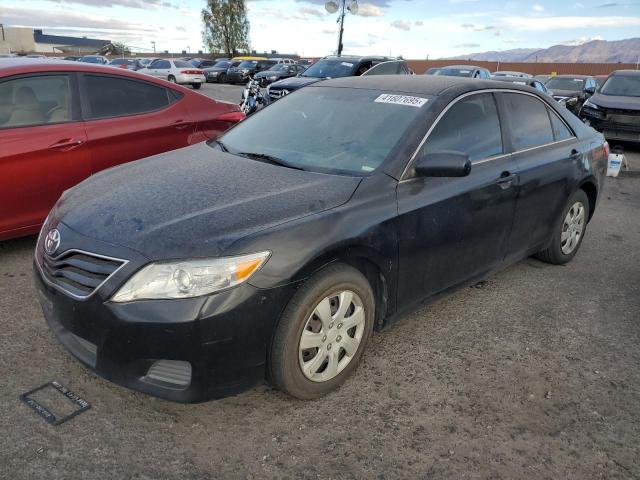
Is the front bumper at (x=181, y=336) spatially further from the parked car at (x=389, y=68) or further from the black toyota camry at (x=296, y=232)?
the parked car at (x=389, y=68)

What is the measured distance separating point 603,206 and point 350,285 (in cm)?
553

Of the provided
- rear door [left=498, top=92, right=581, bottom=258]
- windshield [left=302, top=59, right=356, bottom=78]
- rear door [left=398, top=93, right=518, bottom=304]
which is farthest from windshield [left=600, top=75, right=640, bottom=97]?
rear door [left=398, top=93, right=518, bottom=304]

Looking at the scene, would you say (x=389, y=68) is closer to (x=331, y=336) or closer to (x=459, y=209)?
(x=459, y=209)

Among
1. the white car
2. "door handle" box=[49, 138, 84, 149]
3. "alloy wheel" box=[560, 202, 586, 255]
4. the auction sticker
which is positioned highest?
the auction sticker

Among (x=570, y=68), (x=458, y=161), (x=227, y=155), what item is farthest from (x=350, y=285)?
(x=570, y=68)

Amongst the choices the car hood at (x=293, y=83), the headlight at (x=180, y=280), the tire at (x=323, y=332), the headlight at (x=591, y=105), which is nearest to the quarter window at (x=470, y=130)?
the tire at (x=323, y=332)

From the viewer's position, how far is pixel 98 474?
2.21 metres

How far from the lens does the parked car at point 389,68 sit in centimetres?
1297

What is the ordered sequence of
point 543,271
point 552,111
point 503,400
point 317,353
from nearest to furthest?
point 317,353 < point 503,400 < point 552,111 < point 543,271

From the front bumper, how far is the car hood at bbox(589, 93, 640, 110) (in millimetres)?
10467

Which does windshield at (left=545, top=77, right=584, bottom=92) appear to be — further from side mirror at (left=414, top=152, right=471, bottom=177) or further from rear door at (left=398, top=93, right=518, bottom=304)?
side mirror at (left=414, top=152, right=471, bottom=177)

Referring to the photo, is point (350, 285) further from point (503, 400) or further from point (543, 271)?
point (543, 271)

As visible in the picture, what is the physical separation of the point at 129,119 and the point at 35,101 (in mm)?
769

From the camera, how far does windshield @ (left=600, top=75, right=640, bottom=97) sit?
1145cm
